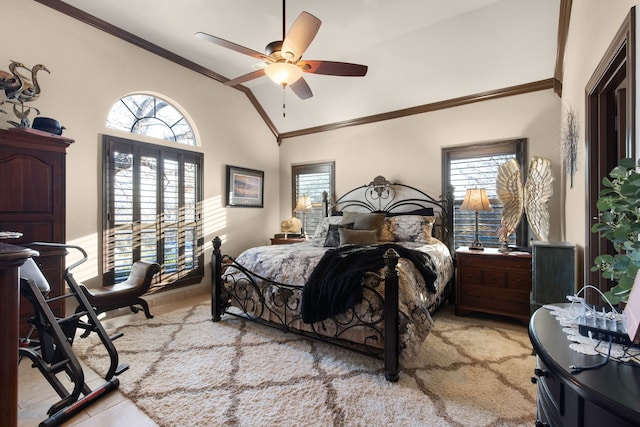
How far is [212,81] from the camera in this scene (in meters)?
4.54

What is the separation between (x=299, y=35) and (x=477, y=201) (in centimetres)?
262

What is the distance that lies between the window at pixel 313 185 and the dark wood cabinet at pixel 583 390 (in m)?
4.38

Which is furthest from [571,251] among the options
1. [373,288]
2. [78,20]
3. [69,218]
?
[78,20]

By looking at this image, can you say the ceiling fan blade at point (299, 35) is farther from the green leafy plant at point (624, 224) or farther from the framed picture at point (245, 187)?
the framed picture at point (245, 187)

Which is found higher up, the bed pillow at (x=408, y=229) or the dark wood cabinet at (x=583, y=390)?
the bed pillow at (x=408, y=229)

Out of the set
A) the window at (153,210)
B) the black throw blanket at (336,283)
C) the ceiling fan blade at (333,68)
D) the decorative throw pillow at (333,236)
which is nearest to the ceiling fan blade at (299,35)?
the ceiling fan blade at (333,68)

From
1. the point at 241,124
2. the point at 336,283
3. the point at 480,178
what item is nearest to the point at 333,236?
the point at 336,283

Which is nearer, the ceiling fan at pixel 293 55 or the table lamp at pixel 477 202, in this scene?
the ceiling fan at pixel 293 55

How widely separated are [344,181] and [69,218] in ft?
12.0

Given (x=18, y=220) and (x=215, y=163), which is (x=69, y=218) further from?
(x=215, y=163)

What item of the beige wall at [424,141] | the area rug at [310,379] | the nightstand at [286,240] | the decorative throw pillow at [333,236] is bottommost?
the area rug at [310,379]

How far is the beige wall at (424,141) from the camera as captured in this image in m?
3.51

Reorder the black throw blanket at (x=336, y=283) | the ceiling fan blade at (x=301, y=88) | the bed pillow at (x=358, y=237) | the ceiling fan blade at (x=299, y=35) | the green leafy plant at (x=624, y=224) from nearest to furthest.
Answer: the green leafy plant at (x=624, y=224) < the ceiling fan blade at (x=299, y=35) < the black throw blanket at (x=336, y=283) < the ceiling fan blade at (x=301, y=88) < the bed pillow at (x=358, y=237)

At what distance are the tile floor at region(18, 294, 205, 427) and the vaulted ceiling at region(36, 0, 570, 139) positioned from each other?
304cm
